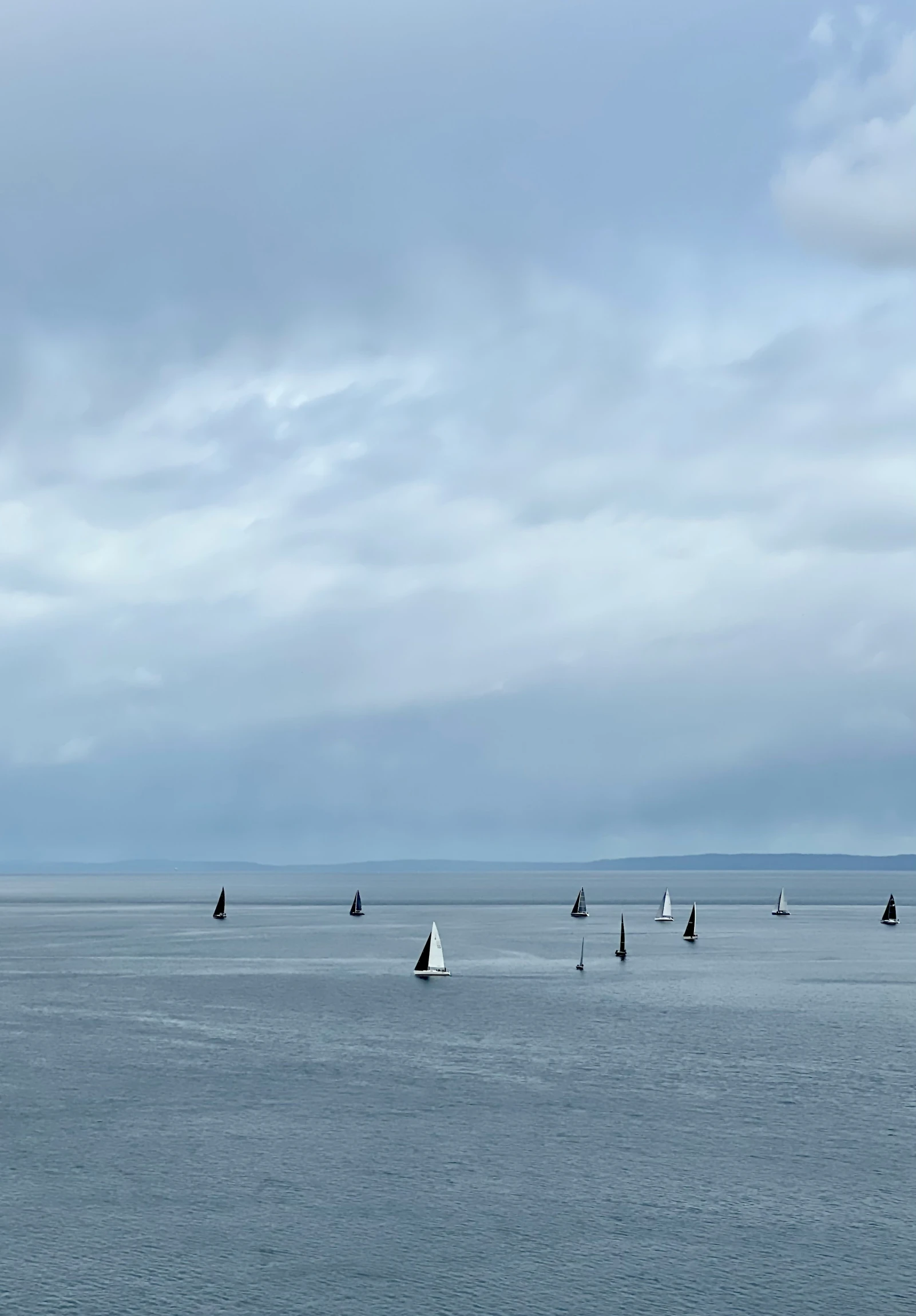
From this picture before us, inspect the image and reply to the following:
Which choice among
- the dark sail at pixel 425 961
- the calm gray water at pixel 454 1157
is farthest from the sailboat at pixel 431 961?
the calm gray water at pixel 454 1157

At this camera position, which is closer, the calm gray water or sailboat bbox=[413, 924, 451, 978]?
the calm gray water

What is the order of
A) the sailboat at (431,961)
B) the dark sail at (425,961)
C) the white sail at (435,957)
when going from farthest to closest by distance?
the dark sail at (425,961) → the sailboat at (431,961) → the white sail at (435,957)

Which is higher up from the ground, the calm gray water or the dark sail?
the dark sail

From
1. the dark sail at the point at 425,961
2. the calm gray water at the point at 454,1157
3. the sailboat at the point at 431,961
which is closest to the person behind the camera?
the calm gray water at the point at 454,1157

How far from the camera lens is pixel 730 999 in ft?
448

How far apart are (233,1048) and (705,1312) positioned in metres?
58.2

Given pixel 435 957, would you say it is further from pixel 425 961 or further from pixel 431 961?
pixel 425 961

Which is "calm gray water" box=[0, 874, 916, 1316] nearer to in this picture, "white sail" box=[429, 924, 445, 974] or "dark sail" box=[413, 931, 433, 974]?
"white sail" box=[429, 924, 445, 974]

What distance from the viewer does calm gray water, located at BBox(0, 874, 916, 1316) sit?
52.4m

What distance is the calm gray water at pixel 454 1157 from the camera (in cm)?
5244

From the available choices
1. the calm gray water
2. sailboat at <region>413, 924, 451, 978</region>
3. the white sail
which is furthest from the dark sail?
the calm gray water

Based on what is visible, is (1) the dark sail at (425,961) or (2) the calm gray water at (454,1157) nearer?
(2) the calm gray water at (454,1157)

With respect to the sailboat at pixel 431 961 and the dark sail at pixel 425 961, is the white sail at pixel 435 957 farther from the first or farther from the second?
the dark sail at pixel 425 961

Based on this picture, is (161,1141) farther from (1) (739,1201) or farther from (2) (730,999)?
(2) (730,999)
